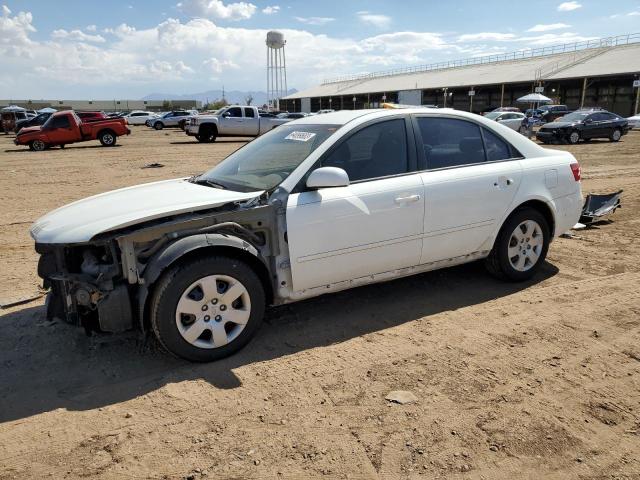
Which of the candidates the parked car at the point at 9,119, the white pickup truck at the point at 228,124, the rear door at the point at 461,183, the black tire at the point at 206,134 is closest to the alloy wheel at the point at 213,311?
the rear door at the point at 461,183

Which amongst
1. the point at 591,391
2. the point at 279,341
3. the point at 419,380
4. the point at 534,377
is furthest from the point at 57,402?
the point at 591,391

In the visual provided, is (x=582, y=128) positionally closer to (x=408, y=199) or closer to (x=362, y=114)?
(x=362, y=114)

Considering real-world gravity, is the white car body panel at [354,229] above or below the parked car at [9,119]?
below

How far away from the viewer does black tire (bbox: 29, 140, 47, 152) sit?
22528 mm

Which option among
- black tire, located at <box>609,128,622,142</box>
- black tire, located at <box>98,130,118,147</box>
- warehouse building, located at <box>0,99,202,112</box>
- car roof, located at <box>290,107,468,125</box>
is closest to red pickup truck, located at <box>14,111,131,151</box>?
black tire, located at <box>98,130,118,147</box>

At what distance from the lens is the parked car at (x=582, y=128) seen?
22.3 m

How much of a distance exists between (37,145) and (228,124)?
910 centimetres

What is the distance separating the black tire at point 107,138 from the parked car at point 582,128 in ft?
65.3

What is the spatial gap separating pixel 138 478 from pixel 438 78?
72.9 meters

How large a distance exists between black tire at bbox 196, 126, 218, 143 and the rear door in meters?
23.5

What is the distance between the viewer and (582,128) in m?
22.4

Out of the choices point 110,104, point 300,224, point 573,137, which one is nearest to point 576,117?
point 573,137

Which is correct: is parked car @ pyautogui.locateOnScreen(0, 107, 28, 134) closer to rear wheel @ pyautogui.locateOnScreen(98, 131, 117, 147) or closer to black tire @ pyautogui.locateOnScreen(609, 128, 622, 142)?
rear wheel @ pyautogui.locateOnScreen(98, 131, 117, 147)

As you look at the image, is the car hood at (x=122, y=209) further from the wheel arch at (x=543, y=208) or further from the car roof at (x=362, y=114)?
the wheel arch at (x=543, y=208)
